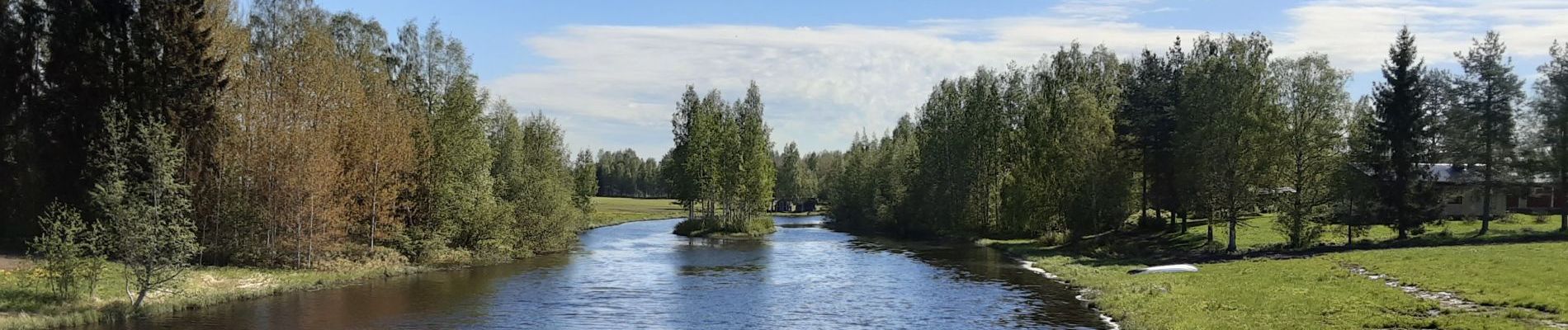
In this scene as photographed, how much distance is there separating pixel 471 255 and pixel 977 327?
→ 3546cm

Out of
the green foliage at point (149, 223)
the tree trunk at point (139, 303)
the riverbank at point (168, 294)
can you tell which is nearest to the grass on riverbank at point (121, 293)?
the riverbank at point (168, 294)

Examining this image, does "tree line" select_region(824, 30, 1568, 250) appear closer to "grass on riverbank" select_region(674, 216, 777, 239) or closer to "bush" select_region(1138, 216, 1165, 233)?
"bush" select_region(1138, 216, 1165, 233)

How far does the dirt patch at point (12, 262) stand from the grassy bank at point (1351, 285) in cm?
3670

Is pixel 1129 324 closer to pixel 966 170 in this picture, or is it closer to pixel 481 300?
pixel 481 300

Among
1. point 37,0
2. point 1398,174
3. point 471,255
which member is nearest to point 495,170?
point 471,255

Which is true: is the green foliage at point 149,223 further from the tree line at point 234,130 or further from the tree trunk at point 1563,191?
the tree trunk at point 1563,191

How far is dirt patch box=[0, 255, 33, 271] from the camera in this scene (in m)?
33.3

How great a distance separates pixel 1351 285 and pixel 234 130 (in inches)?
1764

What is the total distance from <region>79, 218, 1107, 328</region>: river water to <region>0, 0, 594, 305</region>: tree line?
4.98m

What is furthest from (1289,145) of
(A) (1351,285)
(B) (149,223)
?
(B) (149,223)

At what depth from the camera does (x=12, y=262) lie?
3609 centimetres

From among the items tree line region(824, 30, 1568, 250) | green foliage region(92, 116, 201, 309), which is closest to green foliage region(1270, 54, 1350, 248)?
tree line region(824, 30, 1568, 250)

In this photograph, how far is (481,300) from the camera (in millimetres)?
36219

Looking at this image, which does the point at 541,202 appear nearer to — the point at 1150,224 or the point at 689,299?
the point at 689,299
